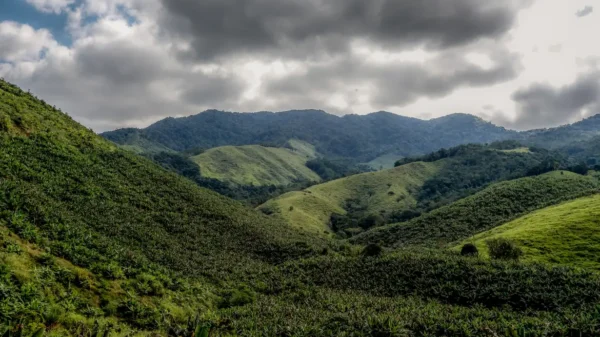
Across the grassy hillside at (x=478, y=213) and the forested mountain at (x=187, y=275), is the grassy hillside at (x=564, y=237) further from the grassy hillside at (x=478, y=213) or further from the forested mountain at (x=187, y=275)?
the grassy hillside at (x=478, y=213)

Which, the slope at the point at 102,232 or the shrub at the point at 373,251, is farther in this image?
the shrub at the point at 373,251

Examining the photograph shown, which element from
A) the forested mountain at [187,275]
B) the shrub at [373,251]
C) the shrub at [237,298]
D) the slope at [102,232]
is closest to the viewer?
the forested mountain at [187,275]

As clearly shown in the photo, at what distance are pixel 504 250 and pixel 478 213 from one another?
61.2 meters

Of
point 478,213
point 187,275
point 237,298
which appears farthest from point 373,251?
point 478,213

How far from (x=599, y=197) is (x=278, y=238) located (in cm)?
8055

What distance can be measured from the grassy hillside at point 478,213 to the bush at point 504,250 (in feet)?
122

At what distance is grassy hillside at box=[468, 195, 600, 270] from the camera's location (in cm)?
5831

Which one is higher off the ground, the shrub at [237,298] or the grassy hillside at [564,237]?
the grassy hillside at [564,237]

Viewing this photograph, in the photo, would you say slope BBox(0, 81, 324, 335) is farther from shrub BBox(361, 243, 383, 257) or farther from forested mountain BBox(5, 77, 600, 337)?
shrub BBox(361, 243, 383, 257)

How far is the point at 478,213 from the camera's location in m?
116

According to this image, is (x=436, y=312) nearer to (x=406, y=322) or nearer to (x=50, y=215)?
(x=406, y=322)

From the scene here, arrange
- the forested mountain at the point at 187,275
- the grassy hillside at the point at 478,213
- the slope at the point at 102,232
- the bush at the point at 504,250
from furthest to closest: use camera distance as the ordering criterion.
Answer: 1. the grassy hillside at the point at 478,213
2. the bush at the point at 504,250
3. the slope at the point at 102,232
4. the forested mountain at the point at 187,275

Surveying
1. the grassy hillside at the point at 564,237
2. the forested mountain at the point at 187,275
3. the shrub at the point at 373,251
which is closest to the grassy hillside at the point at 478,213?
the grassy hillside at the point at 564,237

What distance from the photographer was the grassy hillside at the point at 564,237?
58.3 meters
